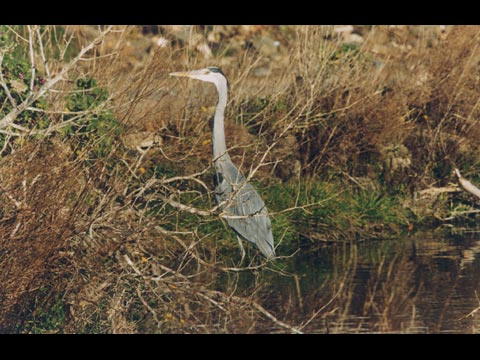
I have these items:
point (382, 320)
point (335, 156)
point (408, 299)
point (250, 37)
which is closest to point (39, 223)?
point (382, 320)

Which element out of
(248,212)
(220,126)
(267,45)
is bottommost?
(267,45)

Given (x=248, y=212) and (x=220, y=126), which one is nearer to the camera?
(x=248, y=212)

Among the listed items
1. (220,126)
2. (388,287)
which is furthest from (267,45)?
(388,287)

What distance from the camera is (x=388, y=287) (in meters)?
10.1

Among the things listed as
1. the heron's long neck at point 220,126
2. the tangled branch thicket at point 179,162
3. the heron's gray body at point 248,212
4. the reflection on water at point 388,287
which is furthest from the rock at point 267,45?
Result: the heron's gray body at point 248,212

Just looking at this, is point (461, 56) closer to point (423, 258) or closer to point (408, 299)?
point (423, 258)

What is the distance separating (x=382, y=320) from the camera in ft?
29.1

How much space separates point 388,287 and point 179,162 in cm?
272

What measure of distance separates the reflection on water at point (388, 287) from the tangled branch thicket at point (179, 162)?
108mm

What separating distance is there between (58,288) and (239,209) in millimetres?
2537

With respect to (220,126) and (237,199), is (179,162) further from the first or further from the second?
(237,199)

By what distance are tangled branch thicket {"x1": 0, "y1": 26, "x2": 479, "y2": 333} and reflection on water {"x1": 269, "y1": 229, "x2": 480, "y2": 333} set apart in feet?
0.36

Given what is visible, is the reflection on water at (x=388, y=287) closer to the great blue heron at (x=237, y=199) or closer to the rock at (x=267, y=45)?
the great blue heron at (x=237, y=199)

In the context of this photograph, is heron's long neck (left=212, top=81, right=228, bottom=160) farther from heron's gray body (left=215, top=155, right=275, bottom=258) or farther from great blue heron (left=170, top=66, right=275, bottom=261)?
heron's gray body (left=215, top=155, right=275, bottom=258)
